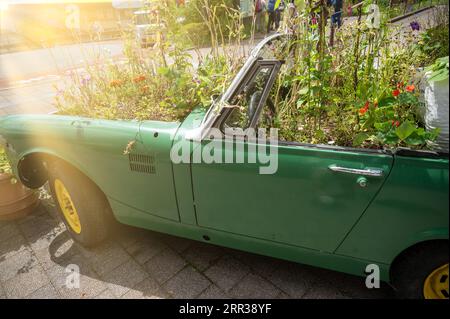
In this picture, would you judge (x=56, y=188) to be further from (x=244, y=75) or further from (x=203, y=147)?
(x=244, y=75)

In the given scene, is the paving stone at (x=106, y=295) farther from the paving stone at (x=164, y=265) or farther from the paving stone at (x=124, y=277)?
the paving stone at (x=164, y=265)

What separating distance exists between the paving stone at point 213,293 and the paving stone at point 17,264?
142 centimetres

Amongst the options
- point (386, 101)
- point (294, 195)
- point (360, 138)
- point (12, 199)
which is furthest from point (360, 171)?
point (12, 199)

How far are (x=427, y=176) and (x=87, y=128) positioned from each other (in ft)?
6.82

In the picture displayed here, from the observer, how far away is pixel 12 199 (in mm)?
3156

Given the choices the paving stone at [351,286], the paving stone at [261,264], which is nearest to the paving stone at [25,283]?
the paving stone at [261,264]

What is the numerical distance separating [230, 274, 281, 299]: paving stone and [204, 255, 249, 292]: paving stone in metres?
0.05

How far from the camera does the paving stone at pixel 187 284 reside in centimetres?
225

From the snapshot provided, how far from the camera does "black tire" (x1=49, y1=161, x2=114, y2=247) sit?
2502 millimetres

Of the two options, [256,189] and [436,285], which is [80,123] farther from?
[436,285]

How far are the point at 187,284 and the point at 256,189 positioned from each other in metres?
0.94
